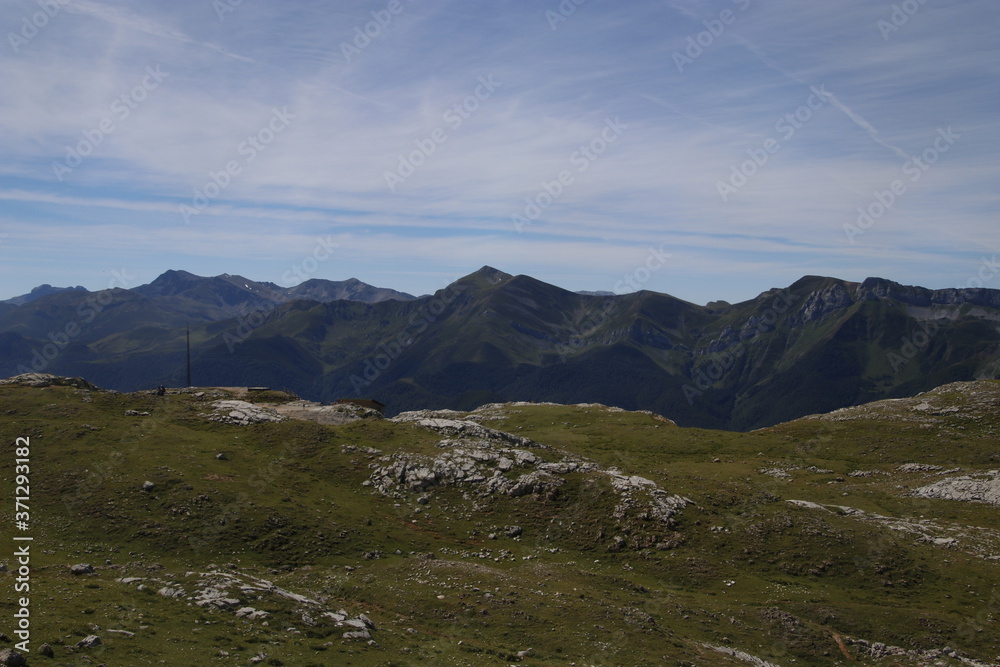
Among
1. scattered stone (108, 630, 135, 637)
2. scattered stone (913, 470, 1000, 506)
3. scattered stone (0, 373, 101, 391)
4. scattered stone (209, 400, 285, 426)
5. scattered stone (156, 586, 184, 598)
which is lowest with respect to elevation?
scattered stone (913, 470, 1000, 506)

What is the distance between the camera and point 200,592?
118 feet

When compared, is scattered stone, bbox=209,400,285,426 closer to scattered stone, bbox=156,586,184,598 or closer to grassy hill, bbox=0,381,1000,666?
grassy hill, bbox=0,381,1000,666

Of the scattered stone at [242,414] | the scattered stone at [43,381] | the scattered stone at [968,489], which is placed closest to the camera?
the scattered stone at [968,489]

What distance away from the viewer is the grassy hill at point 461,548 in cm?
3528

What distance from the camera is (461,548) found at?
189 ft

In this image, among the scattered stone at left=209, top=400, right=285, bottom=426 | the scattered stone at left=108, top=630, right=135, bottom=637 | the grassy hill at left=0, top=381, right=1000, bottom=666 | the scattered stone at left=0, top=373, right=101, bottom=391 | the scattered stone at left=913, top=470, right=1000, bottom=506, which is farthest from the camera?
the scattered stone at left=0, top=373, right=101, bottom=391

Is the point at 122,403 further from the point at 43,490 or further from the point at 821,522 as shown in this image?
the point at 821,522

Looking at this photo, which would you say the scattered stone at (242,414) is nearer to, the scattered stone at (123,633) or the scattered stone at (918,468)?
the scattered stone at (123,633)

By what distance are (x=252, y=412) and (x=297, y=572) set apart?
43.0 metres

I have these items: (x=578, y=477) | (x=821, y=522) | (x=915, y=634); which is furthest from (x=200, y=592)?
(x=821, y=522)

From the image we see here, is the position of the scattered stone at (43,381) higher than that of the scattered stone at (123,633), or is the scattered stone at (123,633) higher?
the scattered stone at (43,381)

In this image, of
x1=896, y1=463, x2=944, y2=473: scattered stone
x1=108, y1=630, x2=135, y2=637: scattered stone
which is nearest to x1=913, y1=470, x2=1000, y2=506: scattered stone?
x1=896, y1=463, x2=944, y2=473: scattered stone

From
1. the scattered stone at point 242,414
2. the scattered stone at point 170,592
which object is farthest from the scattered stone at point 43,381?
the scattered stone at point 170,592

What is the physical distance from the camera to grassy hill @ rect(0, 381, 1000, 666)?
116 feet
